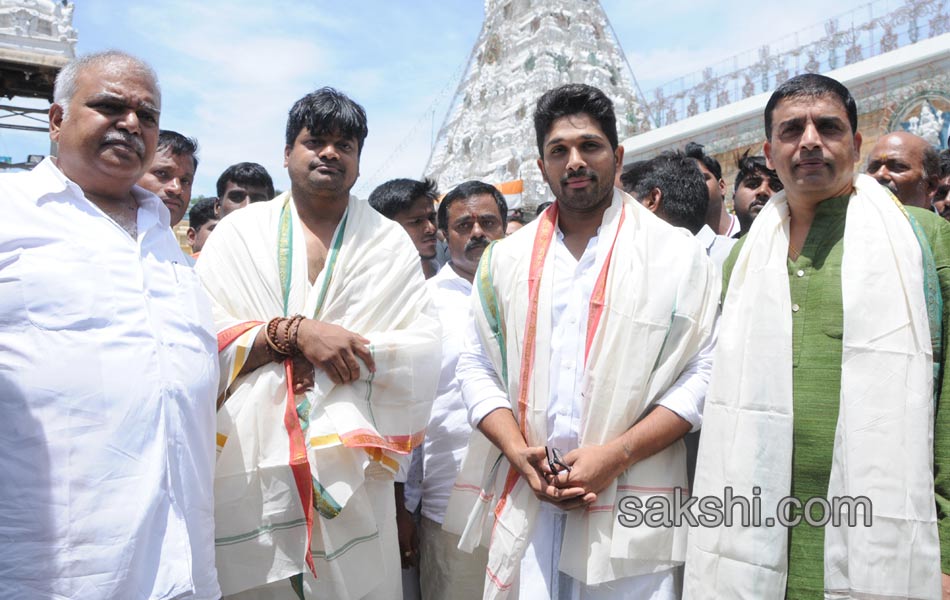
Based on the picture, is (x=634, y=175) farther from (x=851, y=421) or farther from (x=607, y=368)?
(x=851, y=421)

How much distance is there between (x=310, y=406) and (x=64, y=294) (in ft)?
2.86

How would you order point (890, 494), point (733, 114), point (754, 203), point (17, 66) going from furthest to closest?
point (733, 114)
point (17, 66)
point (754, 203)
point (890, 494)

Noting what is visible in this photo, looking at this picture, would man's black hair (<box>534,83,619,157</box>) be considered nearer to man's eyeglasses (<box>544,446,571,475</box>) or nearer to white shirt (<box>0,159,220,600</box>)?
man's eyeglasses (<box>544,446,571,475</box>)

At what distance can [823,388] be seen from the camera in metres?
2.09

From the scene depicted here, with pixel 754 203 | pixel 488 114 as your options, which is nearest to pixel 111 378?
pixel 754 203

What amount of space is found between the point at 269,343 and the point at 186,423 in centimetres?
45

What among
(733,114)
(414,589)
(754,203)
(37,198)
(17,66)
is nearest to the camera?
(37,198)

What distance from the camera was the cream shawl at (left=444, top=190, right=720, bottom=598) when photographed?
7.45 ft

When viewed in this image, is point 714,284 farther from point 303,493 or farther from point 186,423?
point 186,423

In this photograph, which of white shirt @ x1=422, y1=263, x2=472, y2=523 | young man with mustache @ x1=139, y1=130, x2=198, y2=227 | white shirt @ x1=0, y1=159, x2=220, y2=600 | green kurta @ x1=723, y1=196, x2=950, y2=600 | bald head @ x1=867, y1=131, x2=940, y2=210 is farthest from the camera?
young man with mustache @ x1=139, y1=130, x2=198, y2=227

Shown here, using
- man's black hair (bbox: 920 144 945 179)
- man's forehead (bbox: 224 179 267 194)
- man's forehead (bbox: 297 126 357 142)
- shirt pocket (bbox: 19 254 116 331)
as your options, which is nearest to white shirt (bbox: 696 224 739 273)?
man's black hair (bbox: 920 144 945 179)

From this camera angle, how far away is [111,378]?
6.35ft

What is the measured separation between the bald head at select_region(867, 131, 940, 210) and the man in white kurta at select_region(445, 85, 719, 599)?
5.39 ft

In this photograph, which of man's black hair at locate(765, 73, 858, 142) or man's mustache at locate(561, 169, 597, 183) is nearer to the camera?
man's black hair at locate(765, 73, 858, 142)
